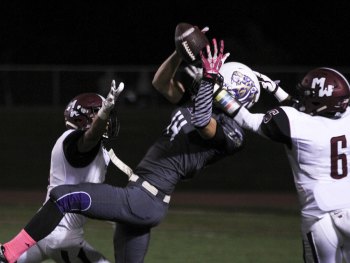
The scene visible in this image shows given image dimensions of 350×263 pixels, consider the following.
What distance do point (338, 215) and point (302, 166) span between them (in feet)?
1.21

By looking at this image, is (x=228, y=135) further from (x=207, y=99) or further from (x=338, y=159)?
(x=338, y=159)

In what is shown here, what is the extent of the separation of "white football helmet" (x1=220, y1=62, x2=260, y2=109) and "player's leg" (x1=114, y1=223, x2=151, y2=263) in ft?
3.33

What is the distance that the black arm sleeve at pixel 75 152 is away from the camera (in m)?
5.22

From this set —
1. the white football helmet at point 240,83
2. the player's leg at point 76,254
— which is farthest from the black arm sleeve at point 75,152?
the white football helmet at point 240,83

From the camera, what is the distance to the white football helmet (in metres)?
5.30

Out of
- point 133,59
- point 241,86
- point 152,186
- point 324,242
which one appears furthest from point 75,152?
point 133,59

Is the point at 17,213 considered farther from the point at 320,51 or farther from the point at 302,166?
the point at 320,51

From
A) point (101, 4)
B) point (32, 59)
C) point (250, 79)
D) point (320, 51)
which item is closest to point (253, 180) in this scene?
point (250, 79)

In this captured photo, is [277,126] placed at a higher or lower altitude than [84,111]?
higher

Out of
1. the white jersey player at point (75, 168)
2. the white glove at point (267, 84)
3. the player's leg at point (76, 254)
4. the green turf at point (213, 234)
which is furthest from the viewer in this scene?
the green turf at point (213, 234)

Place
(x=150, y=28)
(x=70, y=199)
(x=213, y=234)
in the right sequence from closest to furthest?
(x=70, y=199) < (x=213, y=234) < (x=150, y=28)

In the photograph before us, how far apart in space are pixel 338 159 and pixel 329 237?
0.48m

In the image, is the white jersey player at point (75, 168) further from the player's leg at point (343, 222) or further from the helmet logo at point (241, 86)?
the player's leg at point (343, 222)

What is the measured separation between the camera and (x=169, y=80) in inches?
219
